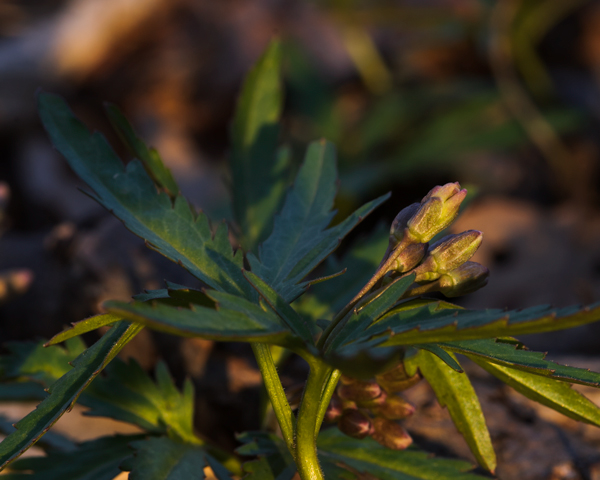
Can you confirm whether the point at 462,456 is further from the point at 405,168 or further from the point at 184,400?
the point at 405,168

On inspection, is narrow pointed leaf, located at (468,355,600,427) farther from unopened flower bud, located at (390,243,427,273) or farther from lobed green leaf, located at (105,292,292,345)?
lobed green leaf, located at (105,292,292,345)

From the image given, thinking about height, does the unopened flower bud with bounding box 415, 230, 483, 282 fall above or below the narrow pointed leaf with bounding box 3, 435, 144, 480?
above

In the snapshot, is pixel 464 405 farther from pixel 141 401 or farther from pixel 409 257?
pixel 141 401

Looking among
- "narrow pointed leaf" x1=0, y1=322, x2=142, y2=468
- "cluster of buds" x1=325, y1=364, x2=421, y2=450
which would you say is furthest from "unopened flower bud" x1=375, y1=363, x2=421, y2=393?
"narrow pointed leaf" x1=0, y1=322, x2=142, y2=468

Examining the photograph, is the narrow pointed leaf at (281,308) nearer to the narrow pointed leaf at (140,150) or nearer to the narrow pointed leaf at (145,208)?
the narrow pointed leaf at (145,208)

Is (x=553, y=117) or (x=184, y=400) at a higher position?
(x=184, y=400)

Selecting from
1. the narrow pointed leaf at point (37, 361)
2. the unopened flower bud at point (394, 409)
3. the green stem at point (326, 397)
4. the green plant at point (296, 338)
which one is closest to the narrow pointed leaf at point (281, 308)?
the green plant at point (296, 338)

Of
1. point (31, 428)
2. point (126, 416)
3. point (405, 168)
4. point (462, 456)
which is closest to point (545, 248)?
point (405, 168)
